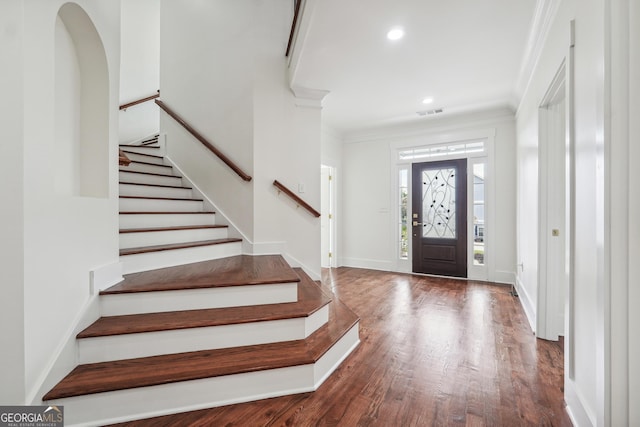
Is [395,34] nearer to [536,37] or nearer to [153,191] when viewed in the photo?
[536,37]

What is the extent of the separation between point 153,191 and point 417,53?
3109 mm

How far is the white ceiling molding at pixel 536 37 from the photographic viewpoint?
6.90ft

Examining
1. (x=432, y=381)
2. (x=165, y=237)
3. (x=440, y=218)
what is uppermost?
(x=440, y=218)

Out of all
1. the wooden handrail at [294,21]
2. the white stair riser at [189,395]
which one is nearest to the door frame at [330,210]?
the wooden handrail at [294,21]

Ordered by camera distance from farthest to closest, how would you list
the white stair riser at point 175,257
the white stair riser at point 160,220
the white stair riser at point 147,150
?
the white stair riser at point 147,150
the white stair riser at point 160,220
the white stair riser at point 175,257

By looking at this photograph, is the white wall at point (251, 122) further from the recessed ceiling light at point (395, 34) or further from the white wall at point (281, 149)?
the recessed ceiling light at point (395, 34)

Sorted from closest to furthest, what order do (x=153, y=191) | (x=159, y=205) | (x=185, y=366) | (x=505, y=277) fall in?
(x=185, y=366)
(x=159, y=205)
(x=153, y=191)
(x=505, y=277)

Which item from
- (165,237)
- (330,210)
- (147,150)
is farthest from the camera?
(330,210)

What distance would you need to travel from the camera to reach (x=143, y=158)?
3.79 metres

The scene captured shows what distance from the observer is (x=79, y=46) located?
5.83ft

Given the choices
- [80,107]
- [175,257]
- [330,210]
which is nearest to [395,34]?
[80,107]

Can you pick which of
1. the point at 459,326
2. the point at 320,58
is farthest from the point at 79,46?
the point at 459,326

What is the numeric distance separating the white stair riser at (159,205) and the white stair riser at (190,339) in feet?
5.07

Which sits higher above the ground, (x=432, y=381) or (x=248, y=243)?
(x=248, y=243)
